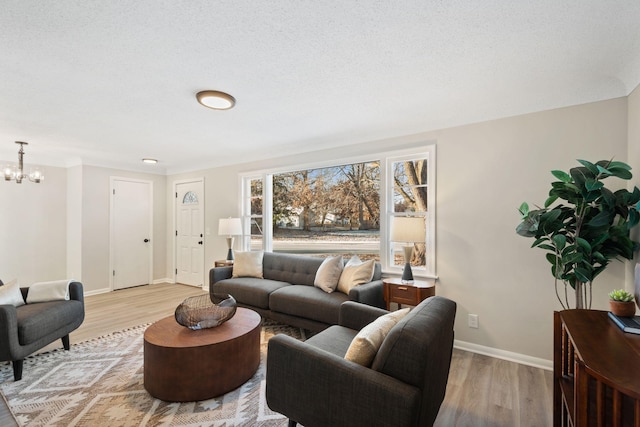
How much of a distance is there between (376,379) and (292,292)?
6.64ft

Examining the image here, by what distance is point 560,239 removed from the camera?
1.99 metres

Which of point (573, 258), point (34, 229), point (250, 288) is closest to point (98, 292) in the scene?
point (34, 229)

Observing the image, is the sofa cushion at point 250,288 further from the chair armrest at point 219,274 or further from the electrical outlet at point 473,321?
the electrical outlet at point 473,321

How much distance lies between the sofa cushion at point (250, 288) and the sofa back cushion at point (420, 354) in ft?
7.41

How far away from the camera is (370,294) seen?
2.87 meters

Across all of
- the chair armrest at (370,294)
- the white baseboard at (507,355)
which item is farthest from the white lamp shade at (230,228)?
the white baseboard at (507,355)

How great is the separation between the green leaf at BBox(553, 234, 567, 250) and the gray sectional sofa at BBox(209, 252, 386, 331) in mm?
1537

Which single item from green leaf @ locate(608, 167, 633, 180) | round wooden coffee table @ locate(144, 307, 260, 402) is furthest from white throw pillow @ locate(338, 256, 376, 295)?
green leaf @ locate(608, 167, 633, 180)

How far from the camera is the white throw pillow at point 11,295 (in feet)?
8.24

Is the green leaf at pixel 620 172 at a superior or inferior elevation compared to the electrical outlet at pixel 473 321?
superior

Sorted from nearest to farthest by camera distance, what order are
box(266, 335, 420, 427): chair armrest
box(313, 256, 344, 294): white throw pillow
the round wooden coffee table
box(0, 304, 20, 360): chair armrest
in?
box(266, 335, 420, 427): chair armrest, the round wooden coffee table, box(0, 304, 20, 360): chair armrest, box(313, 256, 344, 294): white throw pillow

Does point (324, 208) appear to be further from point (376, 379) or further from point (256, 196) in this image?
point (376, 379)

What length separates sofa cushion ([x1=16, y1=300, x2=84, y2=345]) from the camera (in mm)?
2342

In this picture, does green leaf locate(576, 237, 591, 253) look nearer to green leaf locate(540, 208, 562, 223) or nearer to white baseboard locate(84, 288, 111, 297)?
green leaf locate(540, 208, 562, 223)
